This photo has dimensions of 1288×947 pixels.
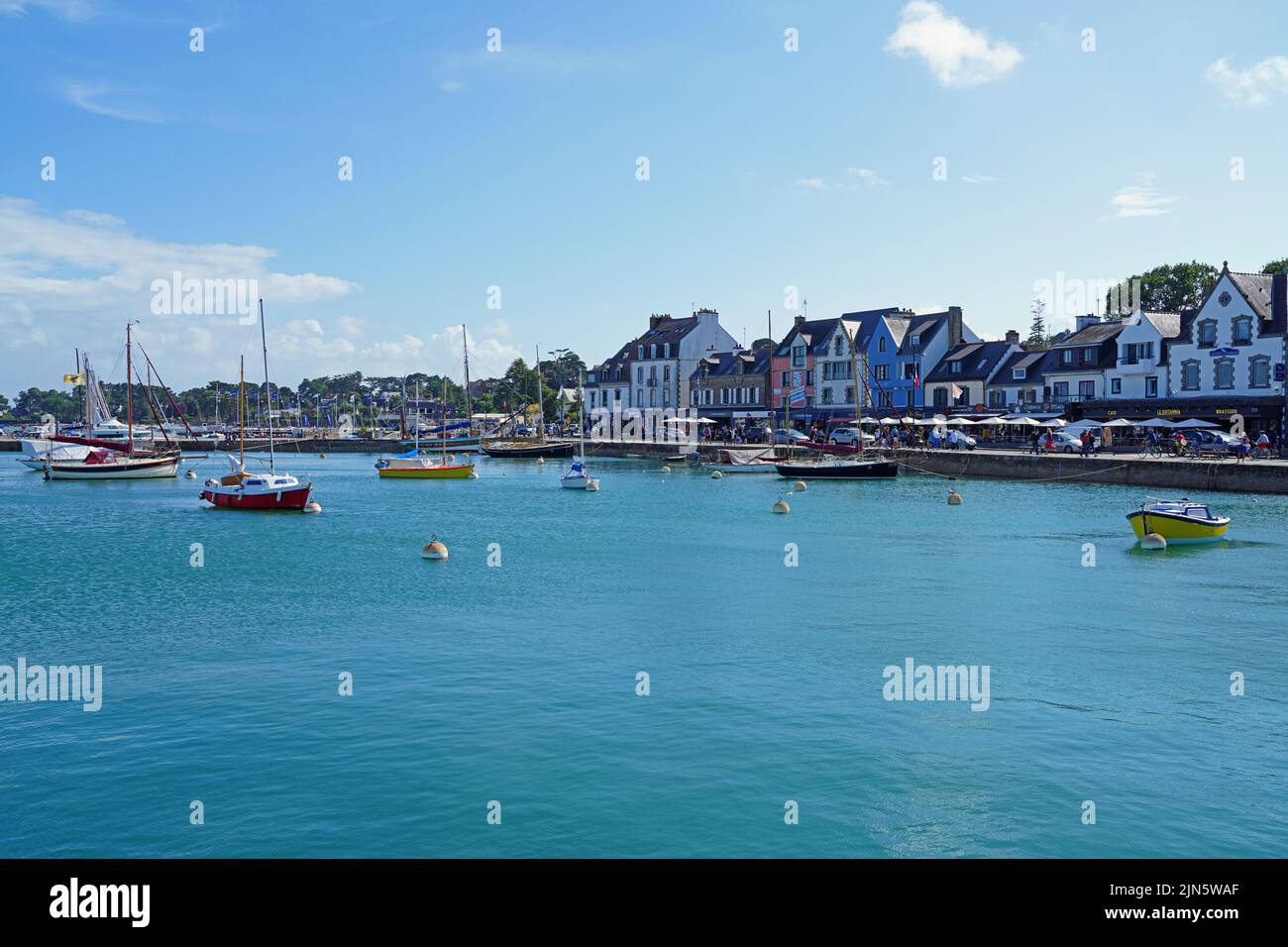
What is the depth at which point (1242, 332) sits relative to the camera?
238ft

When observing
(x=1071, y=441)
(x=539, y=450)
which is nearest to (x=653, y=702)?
(x=1071, y=441)

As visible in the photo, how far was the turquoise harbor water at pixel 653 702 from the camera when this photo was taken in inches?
619

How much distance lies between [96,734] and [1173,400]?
76655 millimetres

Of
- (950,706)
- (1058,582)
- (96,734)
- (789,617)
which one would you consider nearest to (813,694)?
(950,706)

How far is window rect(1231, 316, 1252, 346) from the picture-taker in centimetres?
7219

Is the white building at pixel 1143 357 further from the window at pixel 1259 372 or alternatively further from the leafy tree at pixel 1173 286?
the leafy tree at pixel 1173 286

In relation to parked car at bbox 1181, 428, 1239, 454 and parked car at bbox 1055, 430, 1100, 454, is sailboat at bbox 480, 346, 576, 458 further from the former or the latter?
parked car at bbox 1181, 428, 1239, 454

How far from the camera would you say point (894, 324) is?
352 ft

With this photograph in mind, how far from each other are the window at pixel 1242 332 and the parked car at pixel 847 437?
102 feet

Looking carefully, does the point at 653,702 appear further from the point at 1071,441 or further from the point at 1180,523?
the point at 1071,441

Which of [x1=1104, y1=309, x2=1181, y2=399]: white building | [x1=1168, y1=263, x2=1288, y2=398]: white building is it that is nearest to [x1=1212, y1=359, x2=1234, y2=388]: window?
[x1=1168, y1=263, x2=1288, y2=398]: white building
